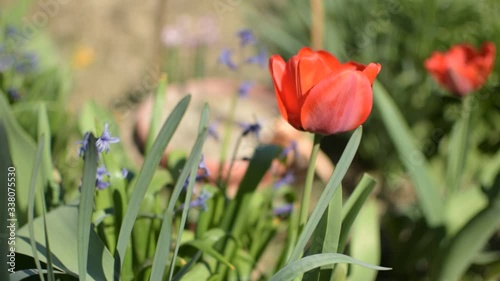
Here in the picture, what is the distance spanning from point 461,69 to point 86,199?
1.10 m

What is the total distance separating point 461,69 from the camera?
1.63 metres

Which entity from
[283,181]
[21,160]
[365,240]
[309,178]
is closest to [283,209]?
[283,181]

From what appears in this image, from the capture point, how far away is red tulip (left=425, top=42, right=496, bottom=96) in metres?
1.63

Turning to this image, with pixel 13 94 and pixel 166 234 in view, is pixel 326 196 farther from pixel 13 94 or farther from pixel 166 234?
pixel 13 94

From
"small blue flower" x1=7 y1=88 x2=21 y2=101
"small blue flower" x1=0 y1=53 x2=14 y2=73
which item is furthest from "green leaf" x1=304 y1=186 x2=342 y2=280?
"small blue flower" x1=0 y1=53 x2=14 y2=73

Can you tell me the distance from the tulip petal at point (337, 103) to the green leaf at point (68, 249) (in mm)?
317

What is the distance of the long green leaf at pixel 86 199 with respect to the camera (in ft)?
2.49

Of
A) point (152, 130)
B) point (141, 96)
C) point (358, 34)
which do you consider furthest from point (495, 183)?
point (141, 96)

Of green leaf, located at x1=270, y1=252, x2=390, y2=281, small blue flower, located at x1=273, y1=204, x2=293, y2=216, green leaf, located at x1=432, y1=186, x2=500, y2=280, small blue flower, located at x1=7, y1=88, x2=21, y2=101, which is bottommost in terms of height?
green leaf, located at x1=432, y1=186, x2=500, y2=280

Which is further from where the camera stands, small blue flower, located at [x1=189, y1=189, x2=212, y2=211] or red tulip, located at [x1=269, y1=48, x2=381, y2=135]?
small blue flower, located at [x1=189, y1=189, x2=212, y2=211]

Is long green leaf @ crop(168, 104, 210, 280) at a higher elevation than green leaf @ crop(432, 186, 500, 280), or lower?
higher

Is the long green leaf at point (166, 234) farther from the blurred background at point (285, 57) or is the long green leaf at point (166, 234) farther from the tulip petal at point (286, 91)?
the blurred background at point (285, 57)

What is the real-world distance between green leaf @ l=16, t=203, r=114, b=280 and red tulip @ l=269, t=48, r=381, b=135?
31cm

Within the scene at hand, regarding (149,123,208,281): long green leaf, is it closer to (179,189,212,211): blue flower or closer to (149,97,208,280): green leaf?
(149,97,208,280): green leaf
